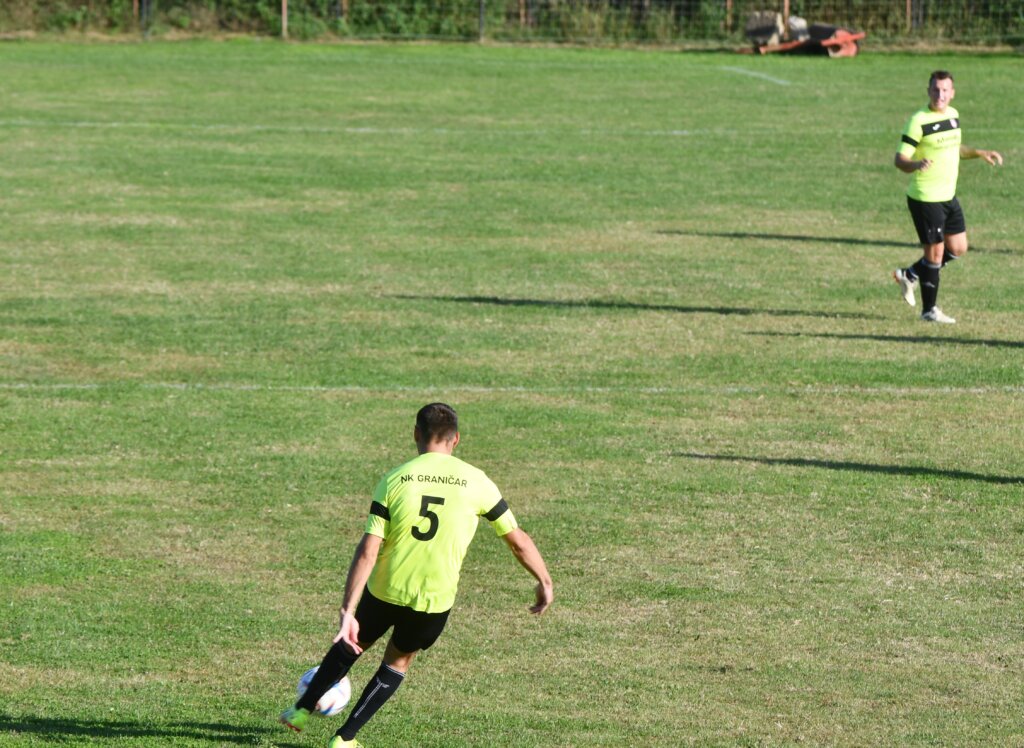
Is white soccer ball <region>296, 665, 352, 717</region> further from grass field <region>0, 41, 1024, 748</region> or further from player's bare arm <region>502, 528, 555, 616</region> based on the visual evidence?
player's bare arm <region>502, 528, 555, 616</region>

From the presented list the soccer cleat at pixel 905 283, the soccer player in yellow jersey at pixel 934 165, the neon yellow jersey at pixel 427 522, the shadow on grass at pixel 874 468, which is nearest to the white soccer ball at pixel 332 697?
the neon yellow jersey at pixel 427 522

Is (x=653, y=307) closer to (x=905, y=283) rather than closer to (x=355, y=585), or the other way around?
(x=905, y=283)

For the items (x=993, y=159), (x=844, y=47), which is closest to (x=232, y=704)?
(x=993, y=159)

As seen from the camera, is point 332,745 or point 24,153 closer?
point 332,745

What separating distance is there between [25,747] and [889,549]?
21.6ft

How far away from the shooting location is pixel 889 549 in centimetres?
1216

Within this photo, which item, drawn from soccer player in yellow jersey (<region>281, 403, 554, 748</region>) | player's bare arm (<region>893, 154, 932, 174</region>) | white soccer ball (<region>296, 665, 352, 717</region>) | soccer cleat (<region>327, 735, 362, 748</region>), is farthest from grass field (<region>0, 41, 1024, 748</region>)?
player's bare arm (<region>893, 154, 932, 174</region>)

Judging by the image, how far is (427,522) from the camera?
8102 mm

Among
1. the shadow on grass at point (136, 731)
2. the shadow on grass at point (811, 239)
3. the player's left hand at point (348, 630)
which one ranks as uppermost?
the player's left hand at point (348, 630)

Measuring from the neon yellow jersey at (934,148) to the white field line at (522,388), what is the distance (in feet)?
9.29

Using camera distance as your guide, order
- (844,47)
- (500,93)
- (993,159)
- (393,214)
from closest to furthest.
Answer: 1. (993,159)
2. (393,214)
3. (500,93)
4. (844,47)

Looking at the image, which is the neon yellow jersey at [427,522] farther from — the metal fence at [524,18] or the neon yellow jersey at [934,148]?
the metal fence at [524,18]

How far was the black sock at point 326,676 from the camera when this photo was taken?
329 inches

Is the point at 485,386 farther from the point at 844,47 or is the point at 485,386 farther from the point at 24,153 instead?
the point at 844,47
